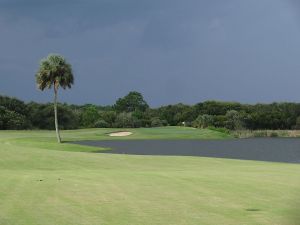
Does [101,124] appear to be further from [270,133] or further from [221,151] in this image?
[221,151]

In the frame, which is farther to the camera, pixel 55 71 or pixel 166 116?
pixel 166 116

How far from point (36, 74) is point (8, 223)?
6180cm

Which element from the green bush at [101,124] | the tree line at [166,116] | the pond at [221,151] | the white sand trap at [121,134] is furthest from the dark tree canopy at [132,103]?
the pond at [221,151]

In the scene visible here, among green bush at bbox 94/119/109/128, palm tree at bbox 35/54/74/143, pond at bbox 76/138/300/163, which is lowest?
pond at bbox 76/138/300/163

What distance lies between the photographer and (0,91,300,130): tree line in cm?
12200

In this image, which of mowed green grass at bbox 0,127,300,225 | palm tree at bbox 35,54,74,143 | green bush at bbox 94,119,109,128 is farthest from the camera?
green bush at bbox 94,119,109,128

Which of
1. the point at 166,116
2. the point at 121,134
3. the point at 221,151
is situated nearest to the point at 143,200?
the point at 221,151

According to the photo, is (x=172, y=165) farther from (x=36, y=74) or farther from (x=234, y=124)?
(x=234, y=124)

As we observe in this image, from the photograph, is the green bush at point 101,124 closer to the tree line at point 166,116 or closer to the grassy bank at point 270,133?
the tree line at point 166,116

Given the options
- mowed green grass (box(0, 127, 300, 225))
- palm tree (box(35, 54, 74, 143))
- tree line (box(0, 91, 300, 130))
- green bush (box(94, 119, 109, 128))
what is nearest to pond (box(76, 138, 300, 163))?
palm tree (box(35, 54, 74, 143))

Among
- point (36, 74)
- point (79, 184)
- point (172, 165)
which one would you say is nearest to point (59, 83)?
point (36, 74)

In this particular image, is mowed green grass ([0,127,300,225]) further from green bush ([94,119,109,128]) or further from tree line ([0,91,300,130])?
green bush ([94,119,109,128])

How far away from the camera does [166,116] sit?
513ft

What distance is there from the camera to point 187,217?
37.8 feet
